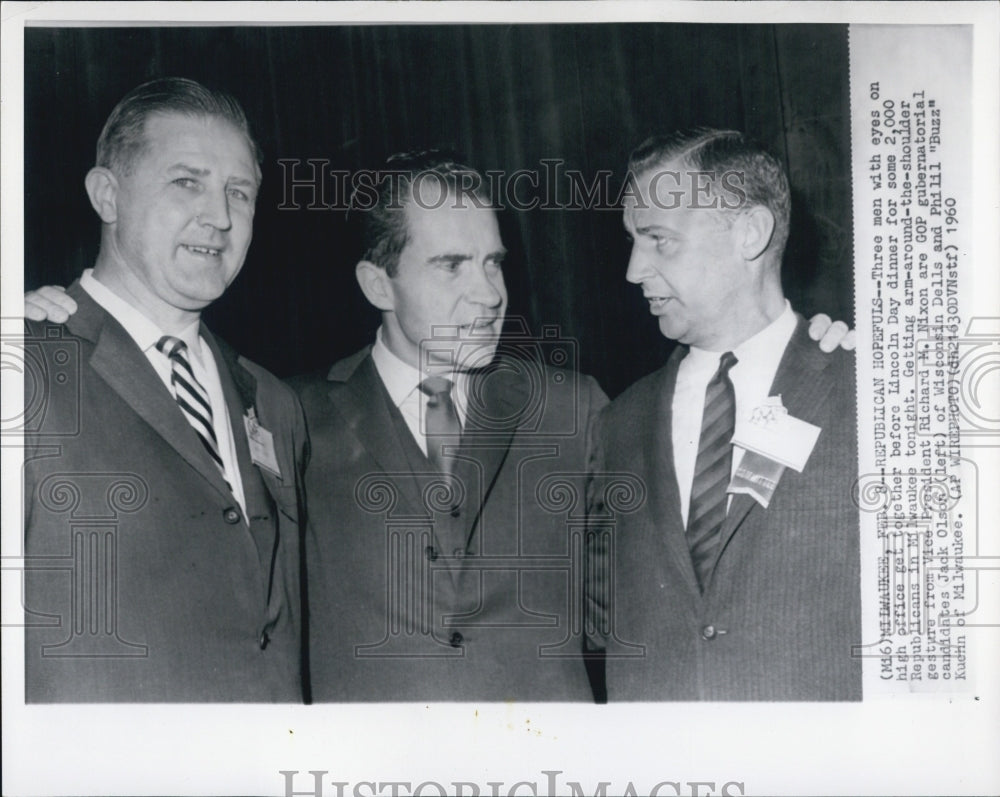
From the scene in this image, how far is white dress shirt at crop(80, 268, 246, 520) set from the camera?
217 centimetres

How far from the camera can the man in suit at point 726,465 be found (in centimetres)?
219

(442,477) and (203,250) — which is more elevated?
(203,250)

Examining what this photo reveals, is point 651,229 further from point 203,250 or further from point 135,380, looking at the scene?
point 135,380

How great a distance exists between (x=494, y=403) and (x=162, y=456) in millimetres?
661

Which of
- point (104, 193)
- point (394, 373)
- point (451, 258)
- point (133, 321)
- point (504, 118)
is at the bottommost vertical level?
point (394, 373)

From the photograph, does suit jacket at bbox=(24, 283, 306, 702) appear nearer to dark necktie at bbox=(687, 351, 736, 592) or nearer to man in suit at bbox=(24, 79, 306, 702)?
man in suit at bbox=(24, 79, 306, 702)

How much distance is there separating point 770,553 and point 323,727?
0.95 m

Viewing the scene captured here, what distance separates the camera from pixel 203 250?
7.16 ft

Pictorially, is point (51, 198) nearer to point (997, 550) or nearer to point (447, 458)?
point (447, 458)

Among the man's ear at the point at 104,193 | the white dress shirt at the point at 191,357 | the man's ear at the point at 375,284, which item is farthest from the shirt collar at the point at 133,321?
the man's ear at the point at 375,284

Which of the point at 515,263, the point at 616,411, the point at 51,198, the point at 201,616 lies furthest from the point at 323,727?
the point at 51,198

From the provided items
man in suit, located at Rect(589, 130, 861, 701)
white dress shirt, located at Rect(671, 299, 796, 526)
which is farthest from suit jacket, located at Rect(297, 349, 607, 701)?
Result: white dress shirt, located at Rect(671, 299, 796, 526)

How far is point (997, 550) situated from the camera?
2.24 m

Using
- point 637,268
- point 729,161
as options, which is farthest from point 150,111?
point 729,161
